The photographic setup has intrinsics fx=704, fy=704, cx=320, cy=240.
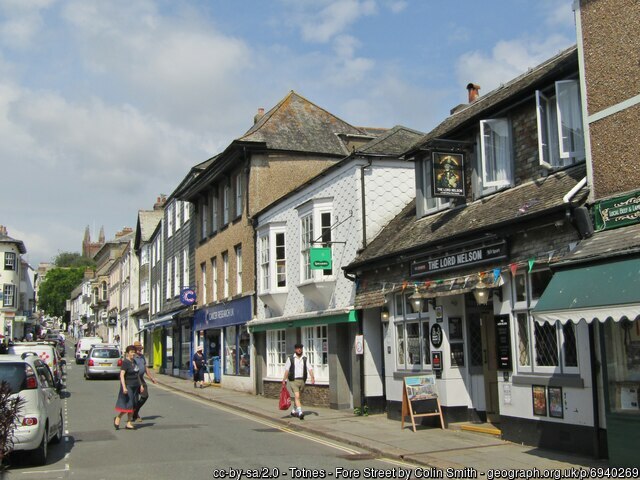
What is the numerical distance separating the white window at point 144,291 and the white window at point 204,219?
725 inches

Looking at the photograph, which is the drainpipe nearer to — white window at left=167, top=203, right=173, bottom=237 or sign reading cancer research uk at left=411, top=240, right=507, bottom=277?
sign reading cancer research uk at left=411, top=240, right=507, bottom=277

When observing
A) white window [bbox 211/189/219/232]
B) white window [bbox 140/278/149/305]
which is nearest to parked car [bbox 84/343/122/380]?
white window [bbox 211/189/219/232]

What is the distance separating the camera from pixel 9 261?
2522 inches

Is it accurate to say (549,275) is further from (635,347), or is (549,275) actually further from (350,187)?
(350,187)

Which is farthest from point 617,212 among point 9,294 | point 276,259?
point 9,294

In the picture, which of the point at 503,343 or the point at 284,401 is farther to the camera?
the point at 284,401

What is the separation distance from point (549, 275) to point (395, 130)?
953 cm

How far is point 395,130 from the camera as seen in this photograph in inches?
779

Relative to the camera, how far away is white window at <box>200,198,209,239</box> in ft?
105

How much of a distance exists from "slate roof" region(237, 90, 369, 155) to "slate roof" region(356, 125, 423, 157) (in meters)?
7.13

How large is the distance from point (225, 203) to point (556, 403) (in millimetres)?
20343

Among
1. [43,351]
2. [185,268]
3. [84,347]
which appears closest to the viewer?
[43,351]

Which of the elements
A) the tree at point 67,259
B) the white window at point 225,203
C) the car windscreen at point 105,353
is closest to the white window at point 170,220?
the car windscreen at point 105,353

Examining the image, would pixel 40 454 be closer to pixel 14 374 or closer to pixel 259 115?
pixel 14 374
